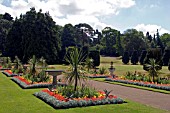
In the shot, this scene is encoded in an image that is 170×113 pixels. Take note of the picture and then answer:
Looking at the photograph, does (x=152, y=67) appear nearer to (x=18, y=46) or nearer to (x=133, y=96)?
(x=133, y=96)

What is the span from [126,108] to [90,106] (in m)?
1.47

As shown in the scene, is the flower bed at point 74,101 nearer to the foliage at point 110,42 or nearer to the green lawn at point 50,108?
the green lawn at point 50,108

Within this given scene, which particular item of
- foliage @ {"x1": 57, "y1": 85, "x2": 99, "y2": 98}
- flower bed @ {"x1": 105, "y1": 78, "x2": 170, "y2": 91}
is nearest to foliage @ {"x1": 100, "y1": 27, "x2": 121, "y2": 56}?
flower bed @ {"x1": 105, "y1": 78, "x2": 170, "y2": 91}

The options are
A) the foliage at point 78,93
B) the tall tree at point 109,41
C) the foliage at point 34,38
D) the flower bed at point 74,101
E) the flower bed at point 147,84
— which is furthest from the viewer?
the tall tree at point 109,41

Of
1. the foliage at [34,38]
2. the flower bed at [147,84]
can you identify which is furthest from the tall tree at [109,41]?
the flower bed at [147,84]

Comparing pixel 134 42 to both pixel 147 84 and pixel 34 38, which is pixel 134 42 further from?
pixel 147 84

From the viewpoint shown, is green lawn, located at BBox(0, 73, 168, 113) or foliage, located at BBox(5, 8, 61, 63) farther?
foliage, located at BBox(5, 8, 61, 63)

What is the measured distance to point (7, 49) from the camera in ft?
172

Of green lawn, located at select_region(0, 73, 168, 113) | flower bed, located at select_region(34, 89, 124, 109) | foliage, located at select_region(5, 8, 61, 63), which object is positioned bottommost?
green lawn, located at select_region(0, 73, 168, 113)

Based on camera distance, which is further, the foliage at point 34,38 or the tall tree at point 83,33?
the tall tree at point 83,33

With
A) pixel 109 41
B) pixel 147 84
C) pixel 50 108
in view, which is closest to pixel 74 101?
pixel 50 108

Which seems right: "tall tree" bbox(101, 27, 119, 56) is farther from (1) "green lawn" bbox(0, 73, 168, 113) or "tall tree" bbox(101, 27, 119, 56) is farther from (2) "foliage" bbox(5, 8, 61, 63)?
(1) "green lawn" bbox(0, 73, 168, 113)

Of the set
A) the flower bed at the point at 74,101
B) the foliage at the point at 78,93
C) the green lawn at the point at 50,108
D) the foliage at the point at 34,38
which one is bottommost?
the green lawn at the point at 50,108

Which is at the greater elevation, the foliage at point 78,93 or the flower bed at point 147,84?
the foliage at point 78,93
